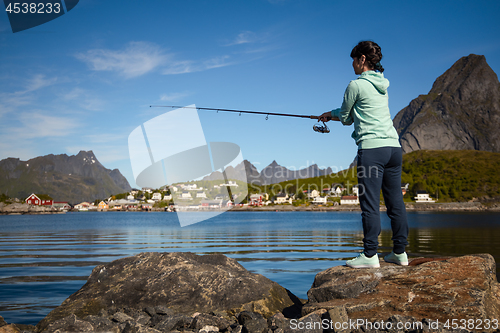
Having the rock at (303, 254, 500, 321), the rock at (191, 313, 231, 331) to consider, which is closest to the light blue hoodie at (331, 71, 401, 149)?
the rock at (303, 254, 500, 321)

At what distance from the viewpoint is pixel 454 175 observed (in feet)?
552

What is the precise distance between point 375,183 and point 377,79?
4.18ft

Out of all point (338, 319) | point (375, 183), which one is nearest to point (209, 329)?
point (338, 319)

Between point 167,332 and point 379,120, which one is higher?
point 379,120

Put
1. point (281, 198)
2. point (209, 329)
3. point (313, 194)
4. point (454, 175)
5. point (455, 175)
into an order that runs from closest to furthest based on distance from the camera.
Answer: point (209, 329) < point (455, 175) < point (454, 175) < point (281, 198) < point (313, 194)

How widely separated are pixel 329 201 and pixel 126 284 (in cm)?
16618

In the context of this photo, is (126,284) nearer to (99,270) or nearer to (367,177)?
(99,270)

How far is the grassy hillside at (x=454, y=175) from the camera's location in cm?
15076

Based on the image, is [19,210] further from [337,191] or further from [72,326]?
[72,326]

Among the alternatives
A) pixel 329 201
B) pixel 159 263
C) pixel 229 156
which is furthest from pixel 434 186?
pixel 159 263

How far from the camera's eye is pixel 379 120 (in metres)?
4.51

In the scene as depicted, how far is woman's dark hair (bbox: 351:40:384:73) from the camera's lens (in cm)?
462

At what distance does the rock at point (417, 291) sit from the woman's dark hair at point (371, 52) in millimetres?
2575

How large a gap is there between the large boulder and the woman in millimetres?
→ 1992
